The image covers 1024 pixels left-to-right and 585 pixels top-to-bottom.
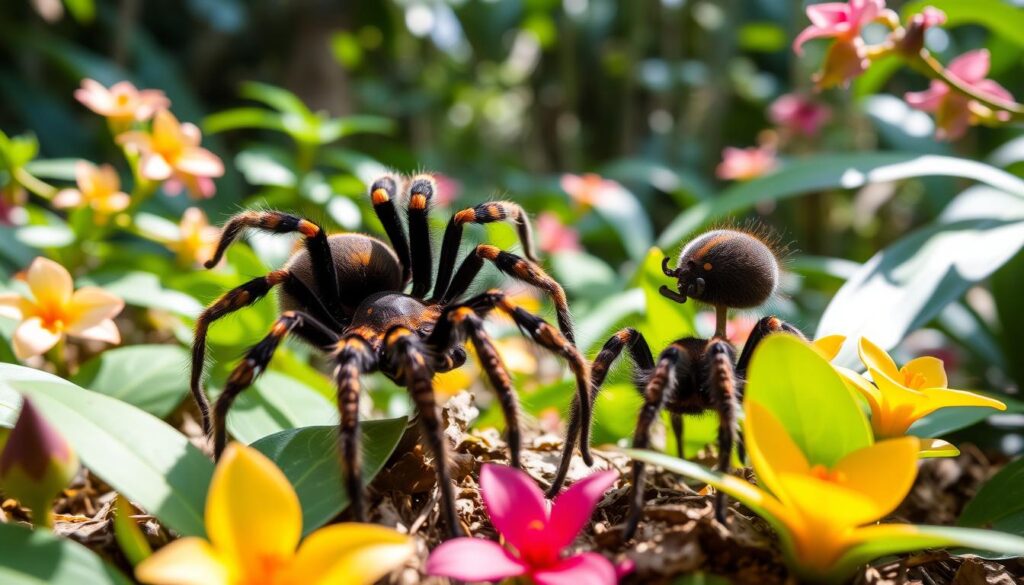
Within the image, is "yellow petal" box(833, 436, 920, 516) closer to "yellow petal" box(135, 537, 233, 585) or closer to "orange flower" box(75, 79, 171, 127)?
"yellow petal" box(135, 537, 233, 585)

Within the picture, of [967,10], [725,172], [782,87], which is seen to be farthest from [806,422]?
[782,87]

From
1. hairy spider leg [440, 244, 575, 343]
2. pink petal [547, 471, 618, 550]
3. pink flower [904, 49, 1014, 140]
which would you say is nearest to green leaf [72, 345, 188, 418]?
hairy spider leg [440, 244, 575, 343]

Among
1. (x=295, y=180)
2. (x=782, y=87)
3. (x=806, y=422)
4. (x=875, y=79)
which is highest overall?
(x=782, y=87)

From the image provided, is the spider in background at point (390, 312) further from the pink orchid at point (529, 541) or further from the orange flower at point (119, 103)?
the orange flower at point (119, 103)

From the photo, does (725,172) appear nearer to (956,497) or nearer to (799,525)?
(956,497)

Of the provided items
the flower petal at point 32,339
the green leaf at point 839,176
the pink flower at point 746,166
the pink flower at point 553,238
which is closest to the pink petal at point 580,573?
the flower petal at point 32,339

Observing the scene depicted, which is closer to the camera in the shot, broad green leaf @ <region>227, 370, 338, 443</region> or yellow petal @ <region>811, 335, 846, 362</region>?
yellow petal @ <region>811, 335, 846, 362</region>

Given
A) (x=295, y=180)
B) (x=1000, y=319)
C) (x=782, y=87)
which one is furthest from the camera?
(x=782, y=87)
